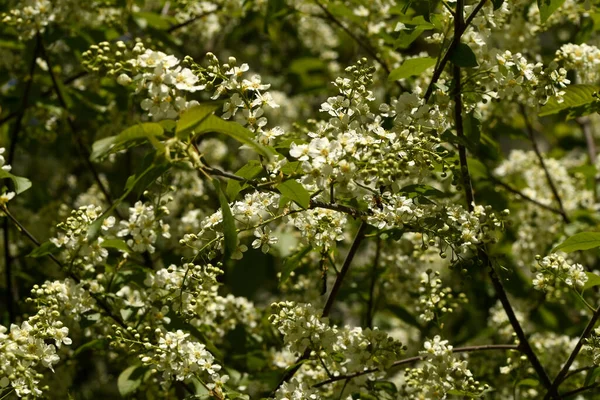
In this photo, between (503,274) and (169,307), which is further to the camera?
(169,307)

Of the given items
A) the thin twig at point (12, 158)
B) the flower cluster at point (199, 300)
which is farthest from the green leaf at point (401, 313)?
the thin twig at point (12, 158)

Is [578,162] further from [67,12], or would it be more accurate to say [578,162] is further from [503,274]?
[67,12]

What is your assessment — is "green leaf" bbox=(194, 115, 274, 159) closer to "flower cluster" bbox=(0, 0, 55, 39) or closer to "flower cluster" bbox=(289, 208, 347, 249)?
"flower cluster" bbox=(289, 208, 347, 249)

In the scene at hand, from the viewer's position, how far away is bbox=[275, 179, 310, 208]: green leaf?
2.13 m

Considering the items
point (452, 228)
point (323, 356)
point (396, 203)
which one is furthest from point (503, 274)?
point (323, 356)

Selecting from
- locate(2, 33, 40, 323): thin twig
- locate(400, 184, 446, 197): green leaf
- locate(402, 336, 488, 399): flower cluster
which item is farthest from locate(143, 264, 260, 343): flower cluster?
locate(2, 33, 40, 323): thin twig

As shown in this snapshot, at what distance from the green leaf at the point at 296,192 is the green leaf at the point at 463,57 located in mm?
694

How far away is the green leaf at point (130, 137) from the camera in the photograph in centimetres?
186

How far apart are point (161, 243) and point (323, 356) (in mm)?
1369

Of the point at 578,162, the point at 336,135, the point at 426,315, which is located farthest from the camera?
the point at 578,162

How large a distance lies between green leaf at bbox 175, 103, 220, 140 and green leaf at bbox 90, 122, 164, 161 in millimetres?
57

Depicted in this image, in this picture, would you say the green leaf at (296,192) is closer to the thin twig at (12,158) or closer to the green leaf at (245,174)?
the green leaf at (245,174)

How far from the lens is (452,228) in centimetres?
243

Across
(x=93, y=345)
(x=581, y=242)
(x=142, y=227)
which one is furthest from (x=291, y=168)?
(x=93, y=345)
